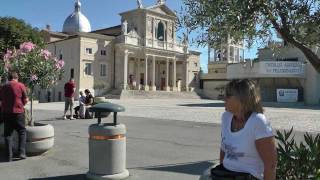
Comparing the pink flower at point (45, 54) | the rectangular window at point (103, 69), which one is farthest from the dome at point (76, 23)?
the pink flower at point (45, 54)

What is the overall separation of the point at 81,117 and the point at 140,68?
170ft

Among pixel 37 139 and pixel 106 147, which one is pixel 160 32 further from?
pixel 106 147

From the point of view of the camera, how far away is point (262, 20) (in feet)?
22.5

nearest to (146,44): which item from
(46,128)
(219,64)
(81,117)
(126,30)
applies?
(126,30)

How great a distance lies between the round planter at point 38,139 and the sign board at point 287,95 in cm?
4358

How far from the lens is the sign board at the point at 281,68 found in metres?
54.3

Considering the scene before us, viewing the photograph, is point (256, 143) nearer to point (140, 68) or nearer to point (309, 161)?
point (309, 161)

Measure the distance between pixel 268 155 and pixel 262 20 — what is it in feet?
12.5

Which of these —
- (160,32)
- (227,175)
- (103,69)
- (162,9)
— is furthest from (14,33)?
(227,175)

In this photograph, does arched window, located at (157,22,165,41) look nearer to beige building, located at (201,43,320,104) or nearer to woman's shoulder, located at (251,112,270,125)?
beige building, located at (201,43,320,104)

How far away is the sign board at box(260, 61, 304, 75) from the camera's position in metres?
54.3

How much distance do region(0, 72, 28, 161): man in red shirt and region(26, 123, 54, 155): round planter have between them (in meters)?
0.26

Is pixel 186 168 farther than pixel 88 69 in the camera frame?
No

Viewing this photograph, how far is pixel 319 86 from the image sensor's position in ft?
177
